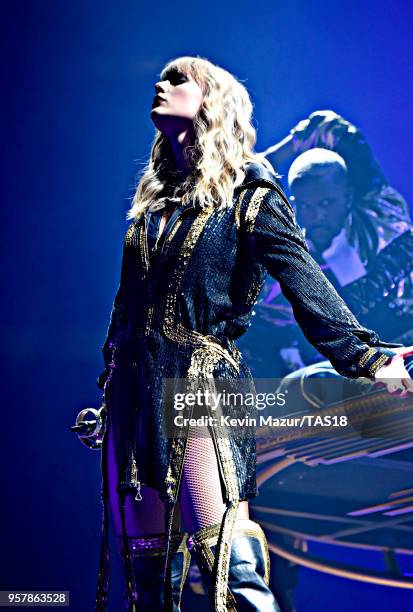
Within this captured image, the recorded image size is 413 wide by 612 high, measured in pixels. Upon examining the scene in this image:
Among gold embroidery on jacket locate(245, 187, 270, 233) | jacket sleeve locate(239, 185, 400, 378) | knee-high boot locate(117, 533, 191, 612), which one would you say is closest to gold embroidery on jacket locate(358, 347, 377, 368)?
jacket sleeve locate(239, 185, 400, 378)

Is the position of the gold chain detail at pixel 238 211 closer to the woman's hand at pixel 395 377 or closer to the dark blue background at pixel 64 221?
the woman's hand at pixel 395 377

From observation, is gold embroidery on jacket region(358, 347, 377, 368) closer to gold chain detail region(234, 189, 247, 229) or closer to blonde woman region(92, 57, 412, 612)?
blonde woman region(92, 57, 412, 612)

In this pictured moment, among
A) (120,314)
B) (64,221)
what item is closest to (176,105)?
(120,314)

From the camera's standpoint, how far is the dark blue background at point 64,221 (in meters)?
2.41

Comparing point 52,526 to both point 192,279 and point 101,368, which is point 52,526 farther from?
point 192,279

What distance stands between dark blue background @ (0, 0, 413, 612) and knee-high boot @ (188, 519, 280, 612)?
134cm

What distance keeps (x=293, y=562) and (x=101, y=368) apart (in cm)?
85

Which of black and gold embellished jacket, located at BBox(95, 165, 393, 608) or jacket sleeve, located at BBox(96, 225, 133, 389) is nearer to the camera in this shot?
black and gold embellished jacket, located at BBox(95, 165, 393, 608)

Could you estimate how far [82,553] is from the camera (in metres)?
2.43

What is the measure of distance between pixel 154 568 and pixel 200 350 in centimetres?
35

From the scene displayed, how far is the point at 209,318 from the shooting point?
121 centimetres

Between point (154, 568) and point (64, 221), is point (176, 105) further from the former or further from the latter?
point (64, 221)

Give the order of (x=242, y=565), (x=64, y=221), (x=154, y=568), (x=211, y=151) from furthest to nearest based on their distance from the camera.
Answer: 1. (x=64, y=221)
2. (x=211, y=151)
3. (x=154, y=568)
4. (x=242, y=565)

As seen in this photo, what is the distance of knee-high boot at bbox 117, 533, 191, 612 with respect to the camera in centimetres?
120
